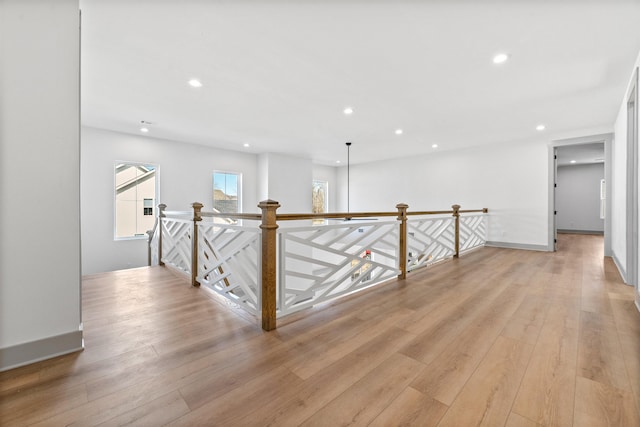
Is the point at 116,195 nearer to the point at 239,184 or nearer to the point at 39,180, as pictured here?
the point at 239,184

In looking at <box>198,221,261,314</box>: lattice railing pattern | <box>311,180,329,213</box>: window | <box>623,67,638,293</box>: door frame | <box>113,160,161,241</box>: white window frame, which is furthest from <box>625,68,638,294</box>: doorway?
<box>113,160,161,241</box>: white window frame

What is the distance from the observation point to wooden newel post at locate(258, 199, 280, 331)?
2.02 metres

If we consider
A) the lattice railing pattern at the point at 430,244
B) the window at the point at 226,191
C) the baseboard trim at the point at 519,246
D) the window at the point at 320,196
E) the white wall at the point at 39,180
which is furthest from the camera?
the window at the point at 320,196

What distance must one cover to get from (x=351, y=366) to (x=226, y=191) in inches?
239

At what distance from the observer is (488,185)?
619cm

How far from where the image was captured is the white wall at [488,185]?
552cm

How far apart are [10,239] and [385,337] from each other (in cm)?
240

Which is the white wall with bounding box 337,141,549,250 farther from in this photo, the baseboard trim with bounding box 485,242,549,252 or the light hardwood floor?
the light hardwood floor

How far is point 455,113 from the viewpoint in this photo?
13.5 feet

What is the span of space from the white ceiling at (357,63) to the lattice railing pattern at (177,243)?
5.70 feet

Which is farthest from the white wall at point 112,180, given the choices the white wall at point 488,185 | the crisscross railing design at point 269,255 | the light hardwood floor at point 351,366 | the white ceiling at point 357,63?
the white wall at point 488,185

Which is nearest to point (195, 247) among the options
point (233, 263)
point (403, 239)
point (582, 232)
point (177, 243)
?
point (177, 243)

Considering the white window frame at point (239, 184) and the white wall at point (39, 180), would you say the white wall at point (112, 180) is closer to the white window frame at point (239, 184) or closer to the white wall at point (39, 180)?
the white window frame at point (239, 184)

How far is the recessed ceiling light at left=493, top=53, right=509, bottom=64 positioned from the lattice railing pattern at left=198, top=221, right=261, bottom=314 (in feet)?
9.33
